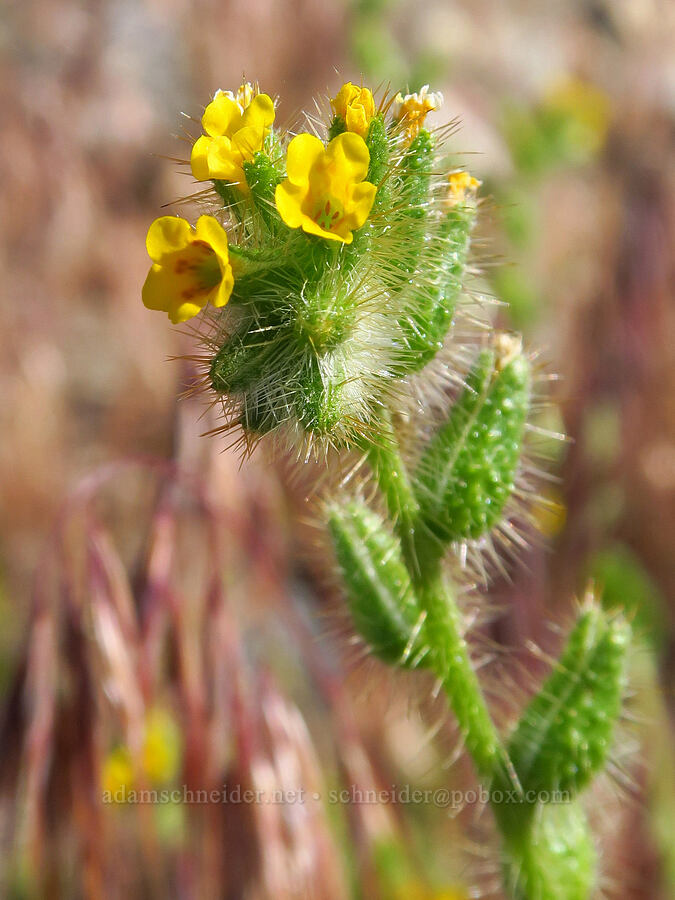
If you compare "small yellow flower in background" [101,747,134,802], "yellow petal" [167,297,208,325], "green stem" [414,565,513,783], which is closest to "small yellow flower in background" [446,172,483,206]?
"yellow petal" [167,297,208,325]

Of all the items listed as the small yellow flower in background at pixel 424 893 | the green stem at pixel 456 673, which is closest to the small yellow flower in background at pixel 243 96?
the green stem at pixel 456 673

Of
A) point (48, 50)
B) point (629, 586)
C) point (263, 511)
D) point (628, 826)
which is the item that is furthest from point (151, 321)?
point (628, 826)

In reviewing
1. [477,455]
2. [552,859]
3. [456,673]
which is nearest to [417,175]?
[477,455]

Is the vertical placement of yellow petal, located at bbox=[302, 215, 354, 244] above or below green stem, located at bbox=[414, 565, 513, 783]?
above

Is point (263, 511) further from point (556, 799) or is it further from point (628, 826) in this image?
point (628, 826)

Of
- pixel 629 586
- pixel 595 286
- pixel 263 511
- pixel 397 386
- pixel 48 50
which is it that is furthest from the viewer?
pixel 48 50

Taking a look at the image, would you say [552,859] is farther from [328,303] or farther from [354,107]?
[354,107]

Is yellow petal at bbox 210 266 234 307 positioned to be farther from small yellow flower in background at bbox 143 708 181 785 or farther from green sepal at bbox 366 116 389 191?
small yellow flower in background at bbox 143 708 181 785

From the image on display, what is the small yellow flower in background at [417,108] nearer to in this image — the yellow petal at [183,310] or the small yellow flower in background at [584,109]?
the yellow petal at [183,310]
